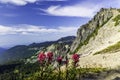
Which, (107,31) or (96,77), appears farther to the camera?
(107,31)

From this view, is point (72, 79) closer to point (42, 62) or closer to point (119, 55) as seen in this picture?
point (42, 62)

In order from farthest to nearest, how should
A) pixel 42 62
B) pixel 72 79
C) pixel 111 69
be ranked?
1. pixel 111 69
2. pixel 72 79
3. pixel 42 62

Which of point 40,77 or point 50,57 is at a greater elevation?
point 50,57

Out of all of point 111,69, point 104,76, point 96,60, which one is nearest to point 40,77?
point 104,76

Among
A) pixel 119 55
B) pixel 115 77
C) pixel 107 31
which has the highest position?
pixel 107 31

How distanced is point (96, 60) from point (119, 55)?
6.93 m

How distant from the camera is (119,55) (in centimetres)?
8131

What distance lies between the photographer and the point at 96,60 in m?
84.4

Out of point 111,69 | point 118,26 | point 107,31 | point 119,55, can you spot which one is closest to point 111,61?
Answer: point 119,55

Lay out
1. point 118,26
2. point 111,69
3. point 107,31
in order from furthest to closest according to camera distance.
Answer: point 107,31, point 118,26, point 111,69

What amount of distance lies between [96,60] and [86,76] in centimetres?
2954

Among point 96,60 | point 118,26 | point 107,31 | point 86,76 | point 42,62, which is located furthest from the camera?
point 107,31

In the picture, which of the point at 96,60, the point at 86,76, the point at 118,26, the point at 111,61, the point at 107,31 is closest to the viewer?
the point at 86,76

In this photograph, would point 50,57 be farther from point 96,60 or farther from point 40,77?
point 96,60
